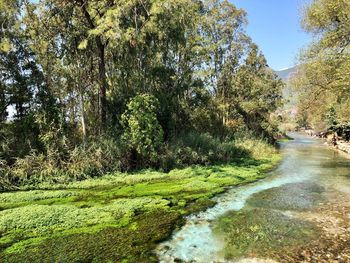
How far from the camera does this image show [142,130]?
16.9 metres

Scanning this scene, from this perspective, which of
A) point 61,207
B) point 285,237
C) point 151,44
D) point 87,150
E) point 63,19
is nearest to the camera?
point 285,237

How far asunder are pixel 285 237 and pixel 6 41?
15905 mm

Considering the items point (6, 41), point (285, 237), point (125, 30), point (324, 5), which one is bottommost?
point (285, 237)

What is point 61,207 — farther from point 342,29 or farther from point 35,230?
point 342,29

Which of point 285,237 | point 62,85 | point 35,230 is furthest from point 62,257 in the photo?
point 62,85

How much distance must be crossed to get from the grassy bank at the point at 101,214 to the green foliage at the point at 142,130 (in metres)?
1.40

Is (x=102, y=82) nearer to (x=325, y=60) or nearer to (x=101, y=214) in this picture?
(x=101, y=214)

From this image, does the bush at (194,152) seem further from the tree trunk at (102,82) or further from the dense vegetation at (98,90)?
the tree trunk at (102,82)

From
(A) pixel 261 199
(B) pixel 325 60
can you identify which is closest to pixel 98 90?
(A) pixel 261 199

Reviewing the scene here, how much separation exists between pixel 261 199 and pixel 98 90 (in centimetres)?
1276

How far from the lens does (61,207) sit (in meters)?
10.2

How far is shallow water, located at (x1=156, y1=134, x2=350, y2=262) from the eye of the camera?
7.61m

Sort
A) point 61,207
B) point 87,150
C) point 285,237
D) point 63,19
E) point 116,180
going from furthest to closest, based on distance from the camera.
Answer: point 63,19
point 87,150
point 116,180
point 61,207
point 285,237

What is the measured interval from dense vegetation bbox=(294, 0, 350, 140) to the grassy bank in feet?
26.9
